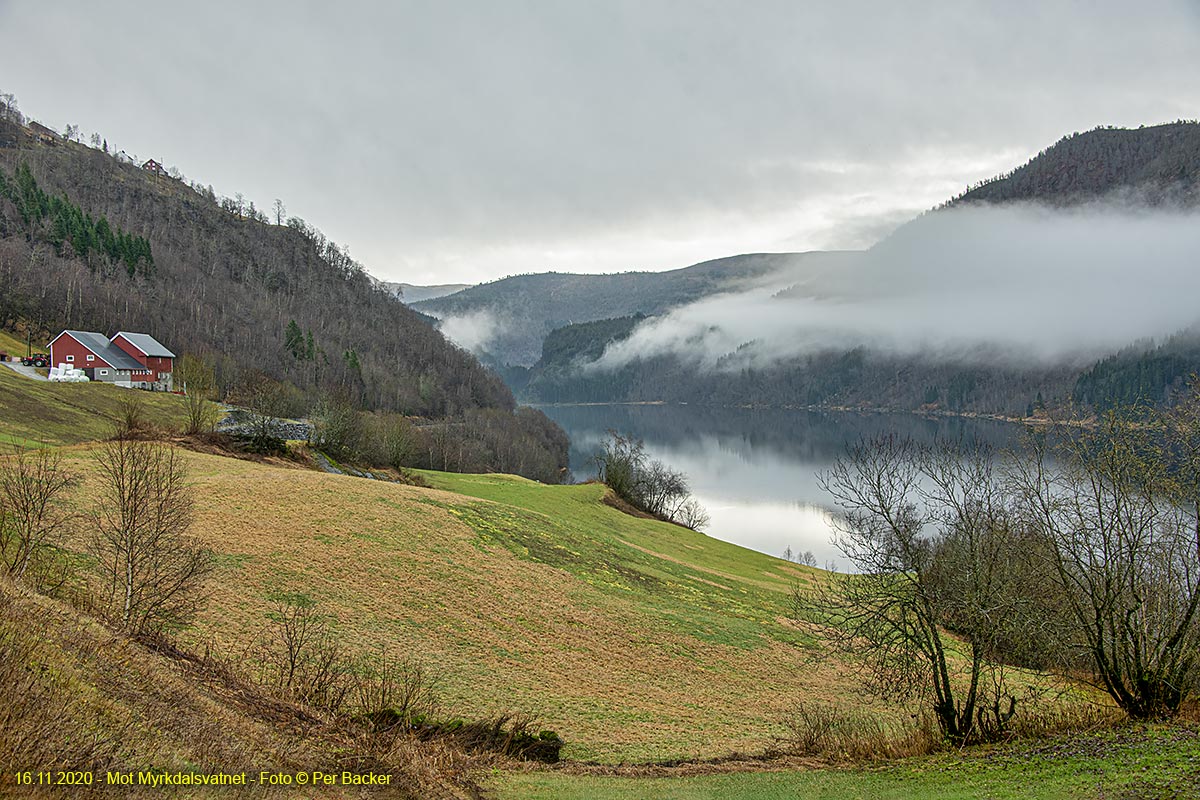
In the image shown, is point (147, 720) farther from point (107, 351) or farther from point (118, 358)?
point (107, 351)

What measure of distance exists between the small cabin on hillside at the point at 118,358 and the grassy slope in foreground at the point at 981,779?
82.8 meters

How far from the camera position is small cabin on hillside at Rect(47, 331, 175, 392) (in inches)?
3093

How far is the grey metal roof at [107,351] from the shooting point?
3127 inches

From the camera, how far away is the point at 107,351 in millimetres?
81438

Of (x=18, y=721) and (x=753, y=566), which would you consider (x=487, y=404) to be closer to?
(x=753, y=566)

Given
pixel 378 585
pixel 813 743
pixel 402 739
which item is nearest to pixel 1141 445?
pixel 813 743

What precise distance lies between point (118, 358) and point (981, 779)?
9558 centimetres

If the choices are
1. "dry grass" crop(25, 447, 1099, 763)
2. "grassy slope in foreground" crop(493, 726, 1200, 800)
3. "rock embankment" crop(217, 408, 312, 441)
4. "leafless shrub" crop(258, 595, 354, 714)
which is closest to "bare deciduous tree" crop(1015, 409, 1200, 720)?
"grassy slope in foreground" crop(493, 726, 1200, 800)

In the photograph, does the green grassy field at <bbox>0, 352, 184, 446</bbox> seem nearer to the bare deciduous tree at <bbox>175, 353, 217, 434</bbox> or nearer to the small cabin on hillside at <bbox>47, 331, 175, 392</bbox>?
the bare deciduous tree at <bbox>175, 353, 217, 434</bbox>

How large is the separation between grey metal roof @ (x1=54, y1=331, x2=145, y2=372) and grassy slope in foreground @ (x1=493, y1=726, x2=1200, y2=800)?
88.2 m

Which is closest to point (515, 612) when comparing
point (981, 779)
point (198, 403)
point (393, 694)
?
point (393, 694)

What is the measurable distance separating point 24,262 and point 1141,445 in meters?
148

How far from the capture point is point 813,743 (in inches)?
658

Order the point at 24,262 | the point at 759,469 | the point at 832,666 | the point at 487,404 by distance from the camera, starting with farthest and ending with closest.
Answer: the point at 487,404
the point at 759,469
the point at 24,262
the point at 832,666
